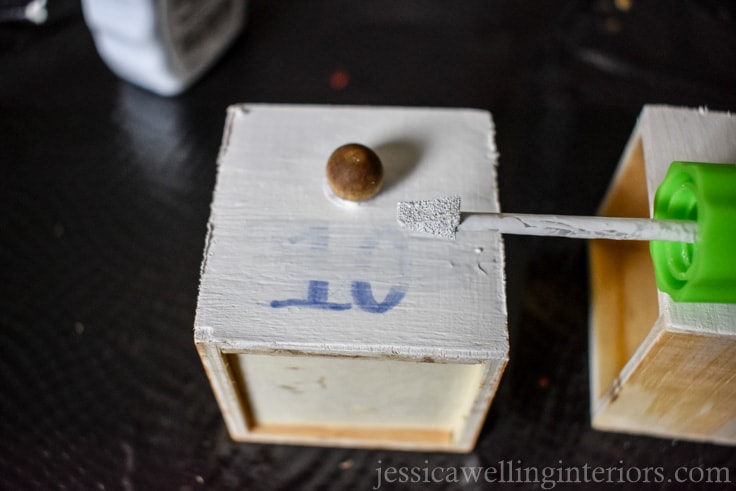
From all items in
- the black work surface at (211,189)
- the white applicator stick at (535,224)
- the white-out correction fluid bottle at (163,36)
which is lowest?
the black work surface at (211,189)

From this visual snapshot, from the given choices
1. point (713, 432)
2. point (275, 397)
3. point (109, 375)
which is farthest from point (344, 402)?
point (713, 432)

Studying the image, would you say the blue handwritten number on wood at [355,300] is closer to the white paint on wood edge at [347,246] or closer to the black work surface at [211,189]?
the white paint on wood edge at [347,246]

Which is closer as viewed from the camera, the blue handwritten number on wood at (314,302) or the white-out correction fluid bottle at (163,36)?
the blue handwritten number on wood at (314,302)

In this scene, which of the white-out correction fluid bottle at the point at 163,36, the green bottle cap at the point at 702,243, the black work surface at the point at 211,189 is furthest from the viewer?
the white-out correction fluid bottle at the point at 163,36

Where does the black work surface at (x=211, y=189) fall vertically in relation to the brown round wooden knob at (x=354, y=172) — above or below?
below

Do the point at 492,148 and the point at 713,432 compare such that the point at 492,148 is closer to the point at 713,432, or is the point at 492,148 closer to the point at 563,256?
the point at 563,256

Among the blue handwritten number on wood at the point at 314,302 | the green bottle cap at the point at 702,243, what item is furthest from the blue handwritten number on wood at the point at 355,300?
the green bottle cap at the point at 702,243

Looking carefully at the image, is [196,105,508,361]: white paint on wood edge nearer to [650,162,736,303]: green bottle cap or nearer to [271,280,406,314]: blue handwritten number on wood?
[271,280,406,314]: blue handwritten number on wood

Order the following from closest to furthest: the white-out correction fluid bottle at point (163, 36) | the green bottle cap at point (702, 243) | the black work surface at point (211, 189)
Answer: the green bottle cap at point (702, 243), the black work surface at point (211, 189), the white-out correction fluid bottle at point (163, 36)
